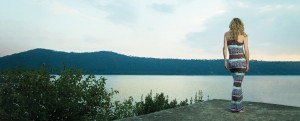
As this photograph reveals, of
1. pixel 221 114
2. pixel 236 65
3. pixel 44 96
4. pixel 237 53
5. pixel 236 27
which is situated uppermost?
pixel 236 27

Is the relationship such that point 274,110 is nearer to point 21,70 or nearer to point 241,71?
point 241,71

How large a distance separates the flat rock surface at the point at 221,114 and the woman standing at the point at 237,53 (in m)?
0.41

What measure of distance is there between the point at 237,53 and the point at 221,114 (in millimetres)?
1461

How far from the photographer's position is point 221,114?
8258 mm

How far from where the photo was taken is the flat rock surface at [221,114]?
7750 millimetres

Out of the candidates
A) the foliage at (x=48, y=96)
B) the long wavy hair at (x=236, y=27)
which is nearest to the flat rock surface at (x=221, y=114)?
the long wavy hair at (x=236, y=27)

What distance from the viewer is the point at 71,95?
1218 centimetres

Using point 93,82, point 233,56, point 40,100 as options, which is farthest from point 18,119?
point 233,56

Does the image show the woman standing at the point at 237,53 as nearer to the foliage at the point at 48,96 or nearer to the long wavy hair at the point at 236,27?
the long wavy hair at the point at 236,27

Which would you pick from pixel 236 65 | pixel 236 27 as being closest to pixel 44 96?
pixel 236 65

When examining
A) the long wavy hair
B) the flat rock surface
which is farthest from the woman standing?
the flat rock surface

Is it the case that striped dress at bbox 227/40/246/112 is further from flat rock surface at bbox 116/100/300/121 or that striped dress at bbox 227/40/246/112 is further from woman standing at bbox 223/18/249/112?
flat rock surface at bbox 116/100/300/121

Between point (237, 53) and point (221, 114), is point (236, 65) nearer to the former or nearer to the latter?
point (237, 53)

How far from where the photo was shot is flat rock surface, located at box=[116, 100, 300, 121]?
305 inches
